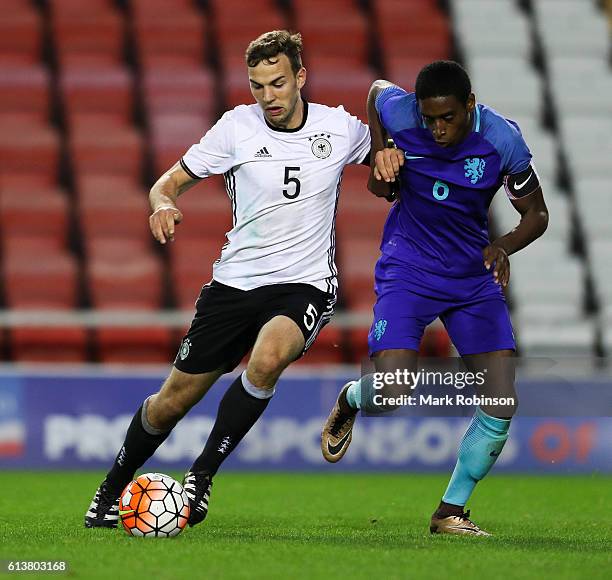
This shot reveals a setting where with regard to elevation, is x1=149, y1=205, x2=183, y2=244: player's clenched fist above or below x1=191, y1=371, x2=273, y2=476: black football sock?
above

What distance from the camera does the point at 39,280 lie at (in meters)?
12.3

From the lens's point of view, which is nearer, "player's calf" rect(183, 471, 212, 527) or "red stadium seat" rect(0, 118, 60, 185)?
"player's calf" rect(183, 471, 212, 527)

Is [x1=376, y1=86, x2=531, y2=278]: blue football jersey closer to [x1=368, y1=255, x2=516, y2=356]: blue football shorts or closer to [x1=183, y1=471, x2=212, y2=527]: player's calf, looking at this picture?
[x1=368, y1=255, x2=516, y2=356]: blue football shorts

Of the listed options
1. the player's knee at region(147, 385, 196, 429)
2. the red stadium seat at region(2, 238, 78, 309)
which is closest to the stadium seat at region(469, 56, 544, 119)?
the red stadium seat at region(2, 238, 78, 309)

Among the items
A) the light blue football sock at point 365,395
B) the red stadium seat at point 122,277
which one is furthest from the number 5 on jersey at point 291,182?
the red stadium seat at point 122,277

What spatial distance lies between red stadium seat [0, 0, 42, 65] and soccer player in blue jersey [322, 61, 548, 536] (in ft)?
30.6

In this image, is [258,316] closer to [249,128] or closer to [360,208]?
[249,128]

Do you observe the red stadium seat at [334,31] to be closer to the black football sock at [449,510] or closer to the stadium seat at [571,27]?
the stadium seat at [571,27]

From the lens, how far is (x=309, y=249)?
6.15 metres

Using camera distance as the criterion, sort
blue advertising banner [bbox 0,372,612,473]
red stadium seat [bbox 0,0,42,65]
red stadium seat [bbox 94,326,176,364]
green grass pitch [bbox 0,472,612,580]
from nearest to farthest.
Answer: green grass pitch [bbox 0,472,612,580]
blue advertising banner [bbox 0,372,612,473]
red stadium seat [bbox 94,326,176,364]
red stadium seat [bbox 0,0,42,65]

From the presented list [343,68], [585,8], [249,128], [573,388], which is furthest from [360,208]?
[249,128]

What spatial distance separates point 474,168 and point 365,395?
1136mm

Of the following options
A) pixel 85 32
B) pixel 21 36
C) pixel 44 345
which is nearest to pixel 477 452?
pixel 44 345

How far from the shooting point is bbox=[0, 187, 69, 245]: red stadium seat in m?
12.8
